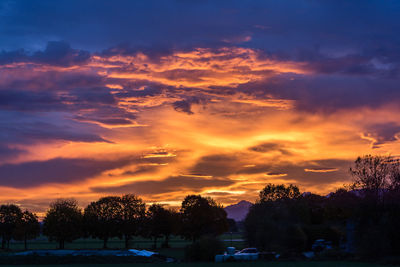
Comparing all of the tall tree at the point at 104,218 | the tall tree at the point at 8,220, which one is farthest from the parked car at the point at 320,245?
the tall tree at the point at 8,220

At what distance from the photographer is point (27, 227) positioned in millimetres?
113750

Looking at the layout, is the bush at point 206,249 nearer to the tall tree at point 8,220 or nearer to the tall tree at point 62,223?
the tall tree at point 62,223

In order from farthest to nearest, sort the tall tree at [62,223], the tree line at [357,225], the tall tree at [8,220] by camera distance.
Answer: the tall tree at [8,220] < the tall tree at [62,223] < the tree line at [357,225]

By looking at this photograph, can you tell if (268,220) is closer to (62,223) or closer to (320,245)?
(320,245)

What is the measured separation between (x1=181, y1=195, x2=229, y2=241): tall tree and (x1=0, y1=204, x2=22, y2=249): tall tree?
4049cm

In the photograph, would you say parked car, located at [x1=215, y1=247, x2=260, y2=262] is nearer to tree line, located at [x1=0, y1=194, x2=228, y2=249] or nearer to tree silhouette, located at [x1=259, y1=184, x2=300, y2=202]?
tree line, located at [x1=0, y1=194, x2=228, y2=249]

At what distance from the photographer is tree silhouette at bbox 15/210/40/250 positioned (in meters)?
112

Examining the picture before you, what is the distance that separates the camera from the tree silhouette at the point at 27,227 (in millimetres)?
111738

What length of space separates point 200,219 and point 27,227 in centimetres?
4160

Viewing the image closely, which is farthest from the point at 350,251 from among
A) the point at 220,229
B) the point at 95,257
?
the point at 220,229

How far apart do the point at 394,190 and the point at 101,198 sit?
7143cm

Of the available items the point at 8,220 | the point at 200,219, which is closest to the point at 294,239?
the point at 200,219

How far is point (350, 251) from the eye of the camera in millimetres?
60781

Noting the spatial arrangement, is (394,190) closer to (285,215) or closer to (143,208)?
(285,215)
